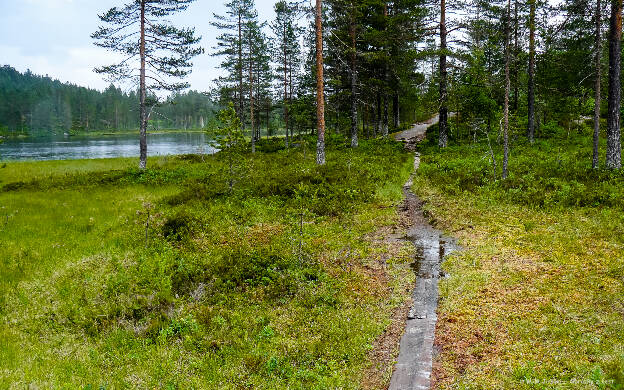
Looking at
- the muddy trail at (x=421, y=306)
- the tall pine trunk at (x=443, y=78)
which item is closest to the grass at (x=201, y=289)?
the muddy trail at (x=421, y=306)

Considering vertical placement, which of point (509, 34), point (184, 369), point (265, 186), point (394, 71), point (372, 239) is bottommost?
point (184, 369)

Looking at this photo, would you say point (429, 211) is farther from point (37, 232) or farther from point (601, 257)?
point (37, 232)

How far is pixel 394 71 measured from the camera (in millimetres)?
34219

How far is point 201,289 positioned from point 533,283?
8172 millimetres

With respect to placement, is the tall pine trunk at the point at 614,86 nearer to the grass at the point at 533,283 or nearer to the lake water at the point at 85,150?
the grass at the point at 533,283

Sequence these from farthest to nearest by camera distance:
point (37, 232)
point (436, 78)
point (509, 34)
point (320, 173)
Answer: point (436, 78) < point (320, 173) < point (509, 34) < point (37, 232)

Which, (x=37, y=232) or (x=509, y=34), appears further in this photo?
(x=509, y=34)

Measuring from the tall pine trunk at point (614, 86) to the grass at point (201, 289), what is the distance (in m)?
11.6

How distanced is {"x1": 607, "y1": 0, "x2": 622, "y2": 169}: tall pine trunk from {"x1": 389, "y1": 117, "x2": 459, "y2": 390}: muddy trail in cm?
1115

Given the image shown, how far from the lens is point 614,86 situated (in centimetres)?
1788

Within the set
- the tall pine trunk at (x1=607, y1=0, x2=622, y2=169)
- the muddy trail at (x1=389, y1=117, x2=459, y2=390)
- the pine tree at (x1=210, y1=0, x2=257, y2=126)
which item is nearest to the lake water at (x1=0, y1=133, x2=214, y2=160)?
the pine tree at (x1=210, y1=0, x2=257, y2=126)

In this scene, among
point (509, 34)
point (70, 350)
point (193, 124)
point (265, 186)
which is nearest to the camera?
point (70, 350)

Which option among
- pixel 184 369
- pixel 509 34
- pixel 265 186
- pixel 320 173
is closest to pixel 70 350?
pixel 184 369

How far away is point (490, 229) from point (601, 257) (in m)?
3.31
